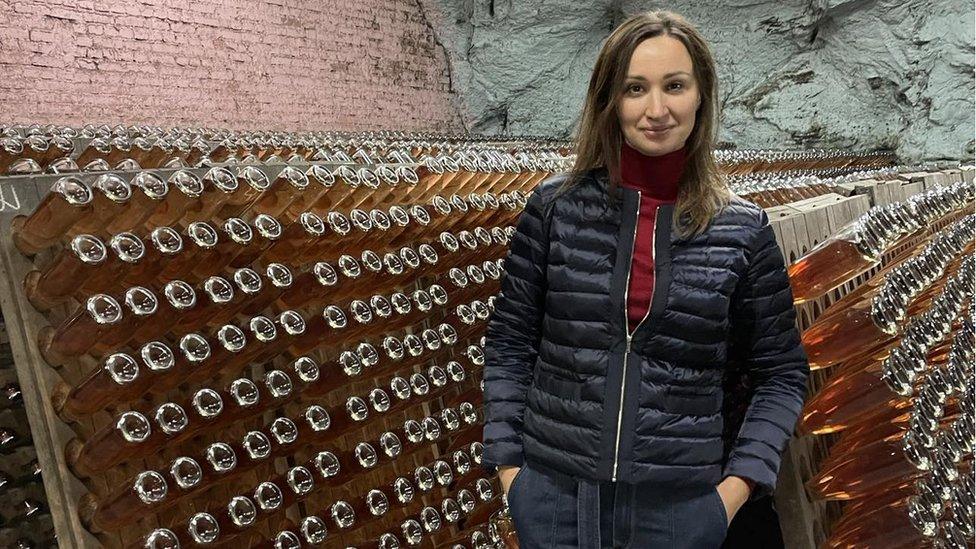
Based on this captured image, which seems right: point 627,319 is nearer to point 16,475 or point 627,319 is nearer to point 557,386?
point 557,386

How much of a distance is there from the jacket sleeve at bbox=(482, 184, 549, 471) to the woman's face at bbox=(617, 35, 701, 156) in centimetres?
20

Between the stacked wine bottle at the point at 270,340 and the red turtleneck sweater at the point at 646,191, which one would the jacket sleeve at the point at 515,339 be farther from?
the stacked wine bottle at the point at 270,340

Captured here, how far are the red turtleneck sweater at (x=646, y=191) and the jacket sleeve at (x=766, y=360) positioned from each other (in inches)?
5.5

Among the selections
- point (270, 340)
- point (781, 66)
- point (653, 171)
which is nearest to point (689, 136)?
point (653, 171)

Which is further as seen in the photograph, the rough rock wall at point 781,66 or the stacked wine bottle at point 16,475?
the rough rock wall at point 781,66

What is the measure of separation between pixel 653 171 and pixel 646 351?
263 mm

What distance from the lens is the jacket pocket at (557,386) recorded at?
3.82 ft

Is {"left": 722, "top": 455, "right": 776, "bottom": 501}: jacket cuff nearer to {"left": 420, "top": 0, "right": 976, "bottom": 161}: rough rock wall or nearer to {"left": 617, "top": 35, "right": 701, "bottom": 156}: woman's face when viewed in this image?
{"left": 617, "top": 35, "right": 701, "bottom": 156}: woman's face

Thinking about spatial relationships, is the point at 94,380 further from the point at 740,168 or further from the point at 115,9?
the point at 115,9

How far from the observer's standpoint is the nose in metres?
1.13

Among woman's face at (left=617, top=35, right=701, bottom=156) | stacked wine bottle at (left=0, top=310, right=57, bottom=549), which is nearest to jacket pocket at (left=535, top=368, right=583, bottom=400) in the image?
woman's face at (left=617, top=35, right=701, bottom=156)

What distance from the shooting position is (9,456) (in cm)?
117

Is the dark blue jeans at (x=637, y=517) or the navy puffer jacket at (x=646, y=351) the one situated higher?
the navy puffer jacket at (x=646, y=351)

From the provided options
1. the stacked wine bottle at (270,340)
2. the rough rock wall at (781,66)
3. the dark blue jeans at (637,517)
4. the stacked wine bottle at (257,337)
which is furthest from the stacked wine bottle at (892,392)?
the rough rock wall at (781,66)
